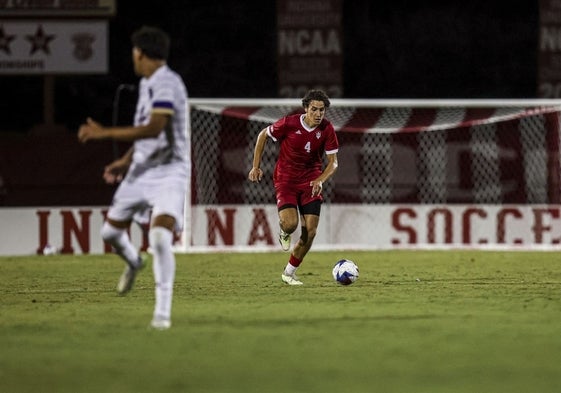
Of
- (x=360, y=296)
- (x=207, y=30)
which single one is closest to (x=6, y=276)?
(x=360, y=296)

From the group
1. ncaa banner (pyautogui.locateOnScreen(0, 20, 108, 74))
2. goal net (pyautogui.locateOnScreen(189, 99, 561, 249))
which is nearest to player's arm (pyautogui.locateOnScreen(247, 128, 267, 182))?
goal net (pyautogui.locateOnScreen(189, 99, 561, 249))

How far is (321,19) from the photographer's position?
878 inches

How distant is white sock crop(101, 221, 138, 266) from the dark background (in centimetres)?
3187

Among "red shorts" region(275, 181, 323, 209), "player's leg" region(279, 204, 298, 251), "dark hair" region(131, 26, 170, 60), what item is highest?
"dark hair" region(131, 26, 170, 60)

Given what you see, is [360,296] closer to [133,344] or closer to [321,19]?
[133,344]

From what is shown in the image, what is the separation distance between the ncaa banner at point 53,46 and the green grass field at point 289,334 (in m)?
9.18

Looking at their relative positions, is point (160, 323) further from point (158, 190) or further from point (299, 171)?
point (299, 171)

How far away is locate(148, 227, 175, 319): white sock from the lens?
8.98 m

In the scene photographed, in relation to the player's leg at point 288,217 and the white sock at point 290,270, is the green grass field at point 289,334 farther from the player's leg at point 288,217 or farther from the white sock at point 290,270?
the player's leg at point 288,217

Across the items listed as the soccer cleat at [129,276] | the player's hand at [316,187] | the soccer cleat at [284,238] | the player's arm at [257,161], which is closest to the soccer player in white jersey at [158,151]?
the soccer cleat at [129,276]

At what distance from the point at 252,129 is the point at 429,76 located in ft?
70.6

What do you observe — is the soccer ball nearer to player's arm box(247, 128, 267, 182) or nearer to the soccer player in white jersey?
player's arm box(247, 128, 267, 182)

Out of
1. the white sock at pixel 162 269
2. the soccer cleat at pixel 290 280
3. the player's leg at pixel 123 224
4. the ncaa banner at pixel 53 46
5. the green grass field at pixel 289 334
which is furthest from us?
the ncaa banner at pixel 53 46

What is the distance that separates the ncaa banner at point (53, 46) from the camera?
23859 mm
